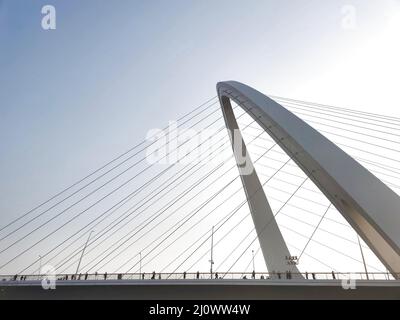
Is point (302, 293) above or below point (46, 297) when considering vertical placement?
below

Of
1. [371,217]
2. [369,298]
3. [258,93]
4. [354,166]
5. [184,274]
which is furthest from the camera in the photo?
[258,93]

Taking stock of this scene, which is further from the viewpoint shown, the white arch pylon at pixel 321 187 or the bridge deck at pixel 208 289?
the bridge deck at pixel 208 289

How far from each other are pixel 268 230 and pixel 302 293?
804cm

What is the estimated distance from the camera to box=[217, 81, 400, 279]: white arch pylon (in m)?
9.58

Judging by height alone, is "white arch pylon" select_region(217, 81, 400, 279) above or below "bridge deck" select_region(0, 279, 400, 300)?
above

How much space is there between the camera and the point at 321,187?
12539mm

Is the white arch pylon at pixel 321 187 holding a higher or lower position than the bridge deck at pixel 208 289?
higher

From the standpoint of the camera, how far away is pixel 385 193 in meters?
9.84

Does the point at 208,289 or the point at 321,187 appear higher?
the point at 321,187

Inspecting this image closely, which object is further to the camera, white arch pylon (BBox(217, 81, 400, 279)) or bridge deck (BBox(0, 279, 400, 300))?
bridge deck (BBox(0, 279, 400, 300))

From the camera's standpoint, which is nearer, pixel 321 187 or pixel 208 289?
pixel 208 289

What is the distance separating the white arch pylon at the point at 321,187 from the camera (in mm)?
9578
